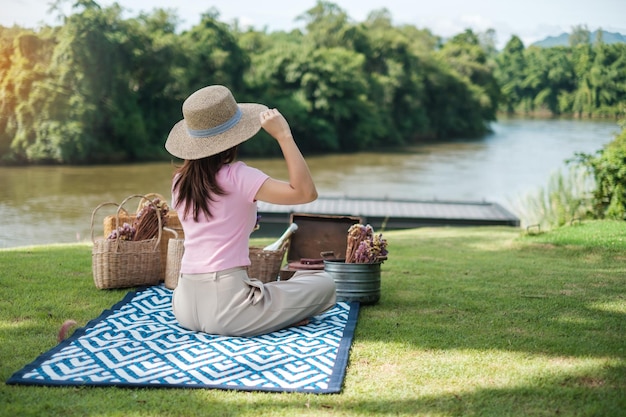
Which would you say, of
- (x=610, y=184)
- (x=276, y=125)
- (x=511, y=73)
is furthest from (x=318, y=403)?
(x=511, y=73)

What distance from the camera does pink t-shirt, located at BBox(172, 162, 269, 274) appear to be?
3885 millimetres

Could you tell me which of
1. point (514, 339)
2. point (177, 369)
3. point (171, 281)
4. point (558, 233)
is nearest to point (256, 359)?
point (177, 369)

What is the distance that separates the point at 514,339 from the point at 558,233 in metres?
4.15

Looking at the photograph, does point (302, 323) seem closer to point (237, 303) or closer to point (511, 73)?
point (237, 303)

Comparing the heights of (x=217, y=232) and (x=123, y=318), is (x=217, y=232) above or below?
above

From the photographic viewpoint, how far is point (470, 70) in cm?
5069

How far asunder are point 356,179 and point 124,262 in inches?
851

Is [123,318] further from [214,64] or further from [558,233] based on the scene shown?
[214,64]

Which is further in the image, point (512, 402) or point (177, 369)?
point (177, 369)

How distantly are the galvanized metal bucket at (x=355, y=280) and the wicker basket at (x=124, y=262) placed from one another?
1.30 metres

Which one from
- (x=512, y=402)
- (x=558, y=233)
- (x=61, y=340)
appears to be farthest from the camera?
(x=558, y=233)

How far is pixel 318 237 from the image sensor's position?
18.4ft

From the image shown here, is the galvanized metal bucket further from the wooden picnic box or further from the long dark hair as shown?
the long dark hair

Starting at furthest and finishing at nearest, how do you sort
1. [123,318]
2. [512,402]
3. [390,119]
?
[390,119]
[123,318]
[512,402]
